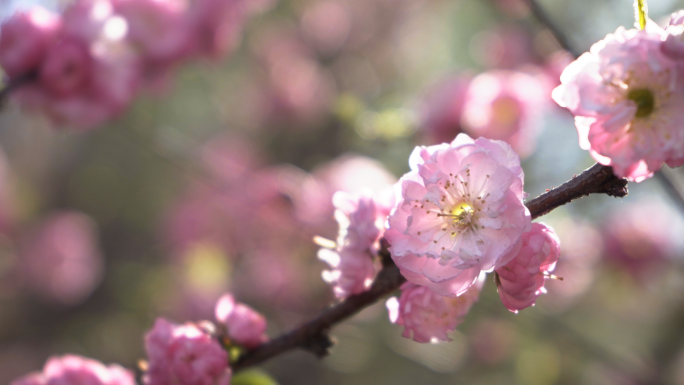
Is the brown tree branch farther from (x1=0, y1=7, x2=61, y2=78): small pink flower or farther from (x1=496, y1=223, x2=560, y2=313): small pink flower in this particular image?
(x1=0, y1=7, x2=61, y2=78): small pink flower

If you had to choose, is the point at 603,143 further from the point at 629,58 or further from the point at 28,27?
the point at 28,27

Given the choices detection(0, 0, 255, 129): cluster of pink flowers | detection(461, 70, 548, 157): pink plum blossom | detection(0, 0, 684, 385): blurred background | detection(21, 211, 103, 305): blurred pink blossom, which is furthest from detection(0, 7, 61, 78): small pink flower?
detection(21, 211, 103, 305): blurred pink blossom

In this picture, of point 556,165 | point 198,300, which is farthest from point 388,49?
point 198,300

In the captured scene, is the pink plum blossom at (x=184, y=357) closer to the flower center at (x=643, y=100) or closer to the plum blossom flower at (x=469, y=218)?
the plum blossom flower at (x=469, y=218)

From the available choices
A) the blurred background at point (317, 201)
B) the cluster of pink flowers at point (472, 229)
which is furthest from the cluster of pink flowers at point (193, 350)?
the blurred background at point (317, 201)

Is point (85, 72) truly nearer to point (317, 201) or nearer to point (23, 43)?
point (23, 43)

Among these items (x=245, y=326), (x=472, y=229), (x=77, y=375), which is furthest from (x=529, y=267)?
(x=77, y=375)
